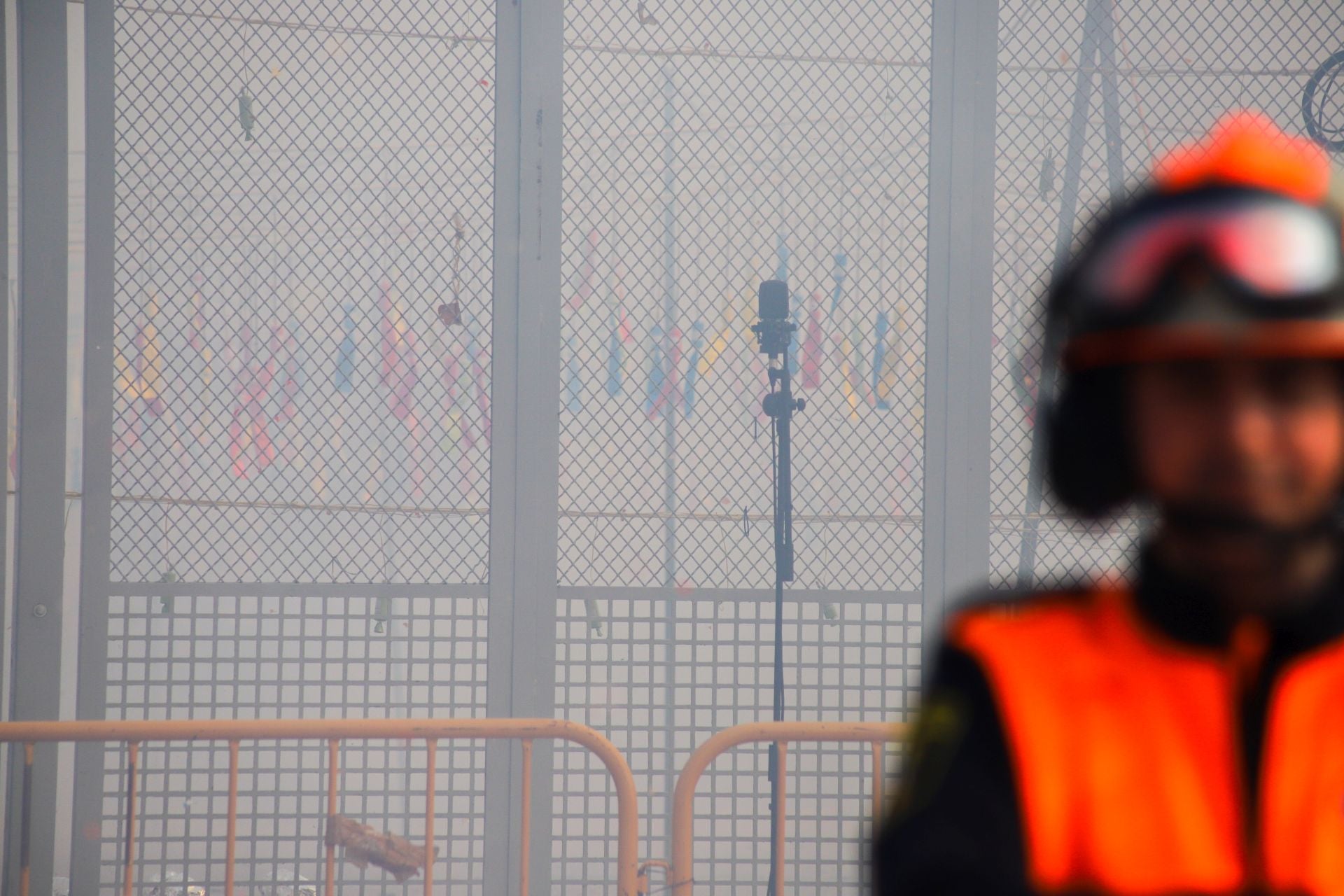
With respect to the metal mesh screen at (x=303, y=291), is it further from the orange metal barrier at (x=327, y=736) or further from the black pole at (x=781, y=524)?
the black pole at (x=781, y=524)

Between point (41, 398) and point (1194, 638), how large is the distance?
3.32m

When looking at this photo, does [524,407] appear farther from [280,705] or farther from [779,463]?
[280,705]

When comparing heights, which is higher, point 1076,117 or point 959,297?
point 1076,117

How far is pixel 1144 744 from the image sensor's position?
2.13 ft

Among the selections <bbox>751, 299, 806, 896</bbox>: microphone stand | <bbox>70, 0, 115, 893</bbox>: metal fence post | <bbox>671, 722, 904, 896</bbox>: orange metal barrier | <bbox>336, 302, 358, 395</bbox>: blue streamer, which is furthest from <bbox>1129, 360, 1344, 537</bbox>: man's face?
<bbox>70, 0, 115, 893</bbox>: metal fence post

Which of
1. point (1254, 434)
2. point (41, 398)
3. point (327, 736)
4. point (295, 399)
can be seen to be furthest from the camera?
point (295, 399)

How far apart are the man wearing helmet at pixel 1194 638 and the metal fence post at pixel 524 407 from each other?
9.03 feet

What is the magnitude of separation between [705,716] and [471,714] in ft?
2.28

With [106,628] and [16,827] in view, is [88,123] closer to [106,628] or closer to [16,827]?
[106,628]

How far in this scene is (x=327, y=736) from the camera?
2975 millimetres

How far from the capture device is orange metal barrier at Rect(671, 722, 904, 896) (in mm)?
2949

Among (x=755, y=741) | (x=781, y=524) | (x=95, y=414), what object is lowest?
(x=755, y=741)

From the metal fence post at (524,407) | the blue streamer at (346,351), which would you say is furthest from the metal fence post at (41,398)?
the metal fence post at (524,407)

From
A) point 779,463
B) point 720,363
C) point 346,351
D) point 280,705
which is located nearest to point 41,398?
point 346,351
